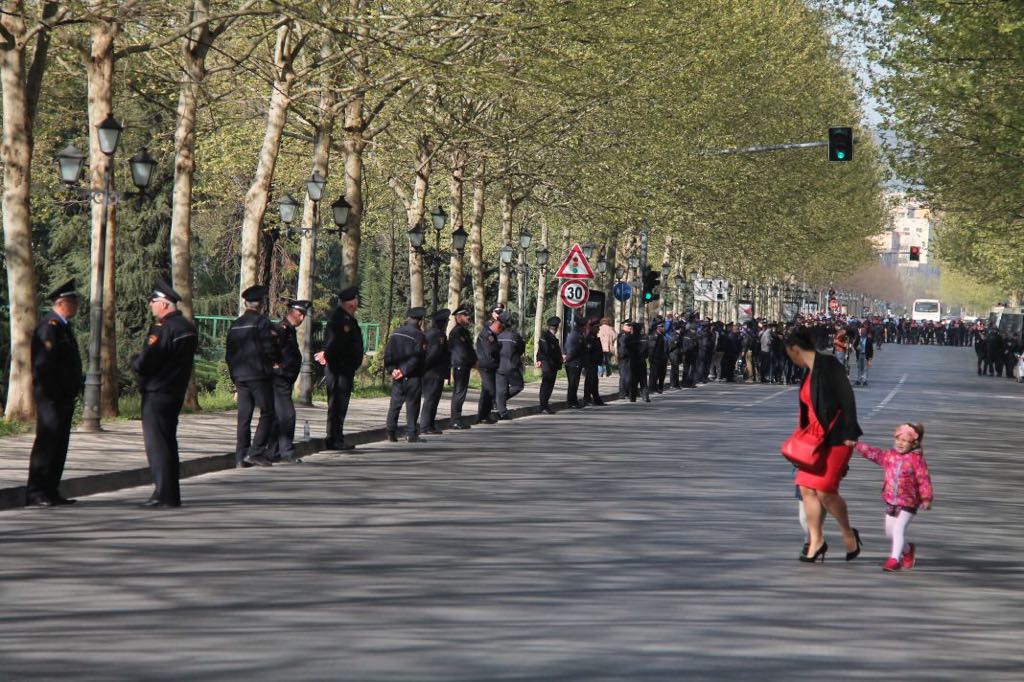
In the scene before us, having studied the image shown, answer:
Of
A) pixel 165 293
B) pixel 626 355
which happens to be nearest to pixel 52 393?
pixel 165 293

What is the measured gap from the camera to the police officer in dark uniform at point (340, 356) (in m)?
23.0

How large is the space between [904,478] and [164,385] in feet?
19.7

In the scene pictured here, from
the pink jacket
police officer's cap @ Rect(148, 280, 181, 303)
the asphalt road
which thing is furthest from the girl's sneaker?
police officer's cap @ Rect(148, 280, 181, 303)

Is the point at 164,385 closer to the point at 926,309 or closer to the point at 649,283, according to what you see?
the point at 649,283

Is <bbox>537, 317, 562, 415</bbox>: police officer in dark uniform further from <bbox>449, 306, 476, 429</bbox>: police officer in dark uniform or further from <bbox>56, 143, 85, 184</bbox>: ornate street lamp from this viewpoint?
<bbox>56, 143, 85, 184</bbox>: ornate street lamp

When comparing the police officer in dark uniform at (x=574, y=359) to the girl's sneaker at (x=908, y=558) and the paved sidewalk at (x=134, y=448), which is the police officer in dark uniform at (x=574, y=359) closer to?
the paved sidewalk at (x=134, y=448)

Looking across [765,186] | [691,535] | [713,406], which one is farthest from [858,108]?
[691,535]

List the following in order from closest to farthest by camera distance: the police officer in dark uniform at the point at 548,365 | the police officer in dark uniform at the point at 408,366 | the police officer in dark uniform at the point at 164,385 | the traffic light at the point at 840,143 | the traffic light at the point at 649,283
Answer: the police officer in dark uniform at the point at 164,385, the police officer in dark uniform at the point at 408,366, the police officer in dark uniform at the point at 548,365, the traffic light at the point at 840,143, the traffic light at the point at 649,283

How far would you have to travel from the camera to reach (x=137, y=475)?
1827 centimetres

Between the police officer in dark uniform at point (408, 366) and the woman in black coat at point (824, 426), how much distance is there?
12.7 meters

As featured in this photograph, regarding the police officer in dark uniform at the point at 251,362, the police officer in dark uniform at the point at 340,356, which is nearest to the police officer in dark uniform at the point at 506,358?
the police officer in dark uniform at the point at 340,356

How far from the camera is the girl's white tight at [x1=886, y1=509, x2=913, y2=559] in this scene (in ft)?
40.8

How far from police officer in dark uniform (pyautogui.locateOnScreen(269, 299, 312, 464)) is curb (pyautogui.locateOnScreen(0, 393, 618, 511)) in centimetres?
57

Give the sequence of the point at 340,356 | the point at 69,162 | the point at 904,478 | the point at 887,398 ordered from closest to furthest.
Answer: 1. the point at 904,478
2. the point at 340,356
3. the point at 69,162
4. the point at 887,398
